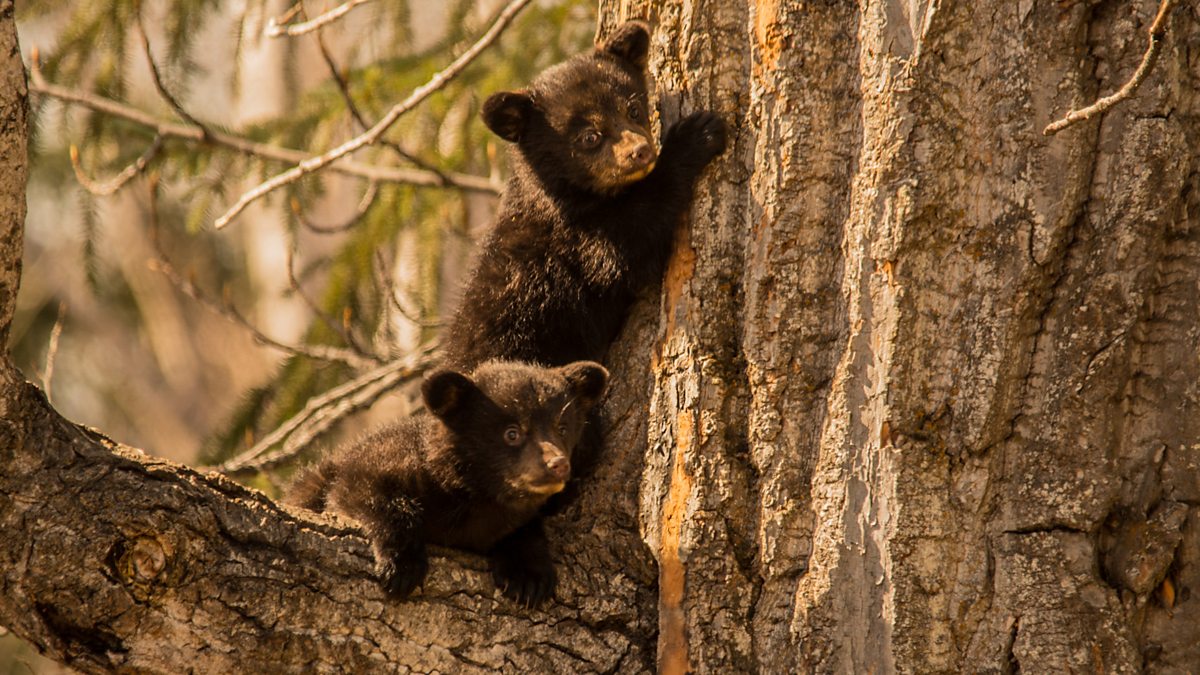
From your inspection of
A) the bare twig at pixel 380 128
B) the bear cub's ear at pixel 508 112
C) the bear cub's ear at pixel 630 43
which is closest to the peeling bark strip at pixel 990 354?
the bear cub's ear at pixel 630 43

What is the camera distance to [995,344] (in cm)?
318

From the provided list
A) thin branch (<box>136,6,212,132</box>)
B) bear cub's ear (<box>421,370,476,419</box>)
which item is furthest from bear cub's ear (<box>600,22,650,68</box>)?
thin branch (<box>136,6,212,132</box>)

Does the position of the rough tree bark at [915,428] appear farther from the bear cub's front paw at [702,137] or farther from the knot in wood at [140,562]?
the bear cub's front paw at [702,137]

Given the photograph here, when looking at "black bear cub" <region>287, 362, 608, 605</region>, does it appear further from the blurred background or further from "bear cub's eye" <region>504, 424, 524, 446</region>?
the blurred background

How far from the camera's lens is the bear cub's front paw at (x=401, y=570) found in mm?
3494

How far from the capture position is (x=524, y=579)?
3764 millimetres

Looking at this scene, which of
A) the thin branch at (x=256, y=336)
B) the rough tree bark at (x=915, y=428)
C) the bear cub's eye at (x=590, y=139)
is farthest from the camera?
the thin branch at (x=256, y=336)

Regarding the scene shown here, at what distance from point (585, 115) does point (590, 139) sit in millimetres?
143

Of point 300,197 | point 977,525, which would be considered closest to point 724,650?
point 977,525

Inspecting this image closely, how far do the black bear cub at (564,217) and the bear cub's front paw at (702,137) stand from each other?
537 millimetres

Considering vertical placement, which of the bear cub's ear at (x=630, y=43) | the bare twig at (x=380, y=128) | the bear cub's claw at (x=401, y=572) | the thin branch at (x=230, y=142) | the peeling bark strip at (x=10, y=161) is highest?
the thin branch at (x=230, y=142)

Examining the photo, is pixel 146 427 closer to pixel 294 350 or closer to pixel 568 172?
pixel 294 350

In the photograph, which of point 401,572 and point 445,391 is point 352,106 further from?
point 401,572

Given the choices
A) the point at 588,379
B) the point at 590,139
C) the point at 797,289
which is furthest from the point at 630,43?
the point at 797,289
